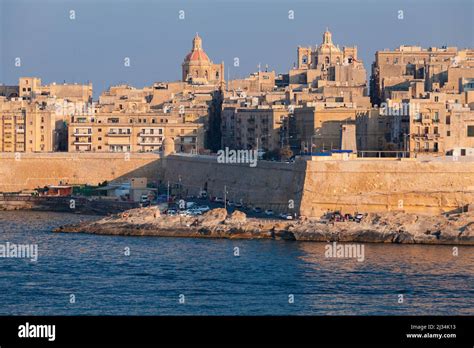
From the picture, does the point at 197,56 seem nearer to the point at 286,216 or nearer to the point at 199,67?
the point at 199,67

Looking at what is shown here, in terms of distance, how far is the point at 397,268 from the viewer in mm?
30266

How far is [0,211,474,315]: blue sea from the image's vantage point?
24.8 meters

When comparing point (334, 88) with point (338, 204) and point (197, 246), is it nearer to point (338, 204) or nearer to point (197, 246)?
point (338, 204)

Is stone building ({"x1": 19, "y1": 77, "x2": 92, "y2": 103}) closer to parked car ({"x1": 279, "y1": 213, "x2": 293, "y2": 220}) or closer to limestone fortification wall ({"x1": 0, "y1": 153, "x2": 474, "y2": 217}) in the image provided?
limestone fortification wall ({"x1": 0, "y1": 153, "x2": 474, "y2": 217})

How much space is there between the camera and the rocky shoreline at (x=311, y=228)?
35625 mm

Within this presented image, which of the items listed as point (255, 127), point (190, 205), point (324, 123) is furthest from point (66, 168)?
point (190, 205)

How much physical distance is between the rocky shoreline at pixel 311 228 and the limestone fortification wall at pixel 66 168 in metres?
15.1

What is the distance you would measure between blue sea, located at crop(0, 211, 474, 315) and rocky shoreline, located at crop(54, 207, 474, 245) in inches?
28.4

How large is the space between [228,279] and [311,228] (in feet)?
26.8

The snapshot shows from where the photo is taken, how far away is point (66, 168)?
55.5 metres

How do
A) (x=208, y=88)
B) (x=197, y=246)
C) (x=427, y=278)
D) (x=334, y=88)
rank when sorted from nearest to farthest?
(x=427, y=278) → (x=197, y=246) → (x=334, y=88) → (x=208, y=88)
